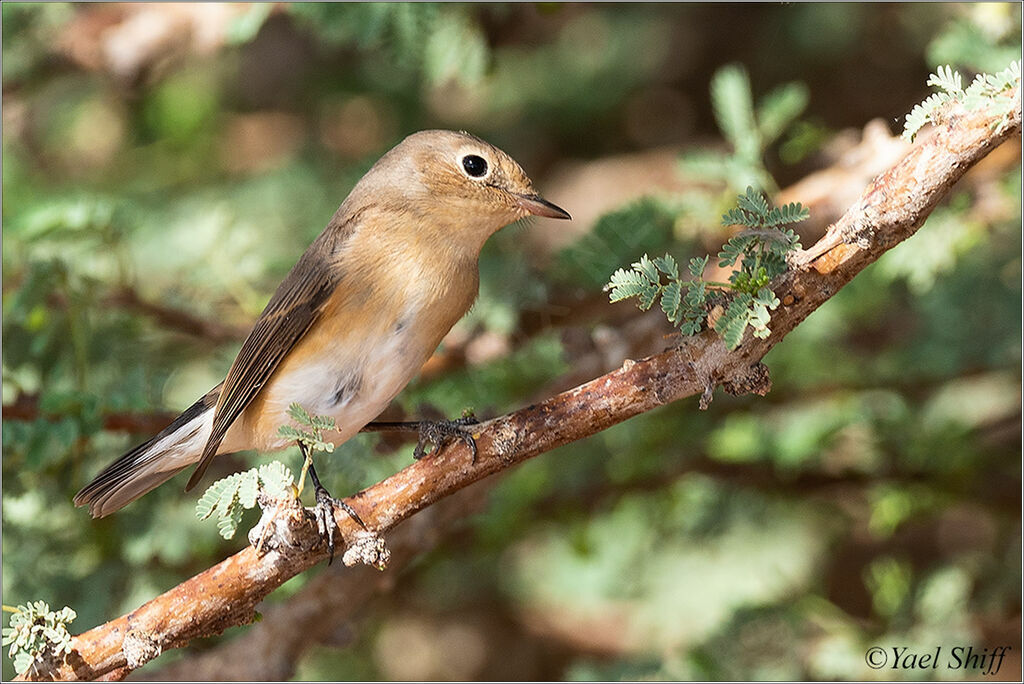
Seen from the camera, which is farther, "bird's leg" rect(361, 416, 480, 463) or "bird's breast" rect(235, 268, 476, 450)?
"bird's breast" rect(235, 268, 476, 450)

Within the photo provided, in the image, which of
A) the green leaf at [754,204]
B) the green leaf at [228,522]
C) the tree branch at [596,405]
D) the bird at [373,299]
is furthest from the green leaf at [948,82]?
the green leaf at [228,522]

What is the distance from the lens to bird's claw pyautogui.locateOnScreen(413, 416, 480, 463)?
7.42 ft

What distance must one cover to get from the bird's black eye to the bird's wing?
0.38 metres

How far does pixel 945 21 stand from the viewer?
14.9 feet

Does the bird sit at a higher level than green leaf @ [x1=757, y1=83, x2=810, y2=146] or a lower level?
lower

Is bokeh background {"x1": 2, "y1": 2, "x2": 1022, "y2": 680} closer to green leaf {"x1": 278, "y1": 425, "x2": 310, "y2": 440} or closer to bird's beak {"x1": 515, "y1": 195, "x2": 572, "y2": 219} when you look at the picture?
bird's beak {"x1": 515, "y1": 195, "x2": 572, "y2": 219}

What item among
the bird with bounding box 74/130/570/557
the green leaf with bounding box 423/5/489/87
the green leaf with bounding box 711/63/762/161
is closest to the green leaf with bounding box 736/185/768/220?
the bird with bounding box 74/130/570/557

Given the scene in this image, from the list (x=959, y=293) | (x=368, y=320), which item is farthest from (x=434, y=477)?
(x=959, y=293)

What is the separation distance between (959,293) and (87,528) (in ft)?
10.9

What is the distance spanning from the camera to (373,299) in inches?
105

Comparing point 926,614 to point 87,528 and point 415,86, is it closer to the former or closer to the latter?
point 87,528

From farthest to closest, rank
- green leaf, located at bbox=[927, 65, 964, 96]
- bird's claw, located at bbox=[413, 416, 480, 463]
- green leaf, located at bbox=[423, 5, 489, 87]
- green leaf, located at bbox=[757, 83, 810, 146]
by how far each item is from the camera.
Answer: green leaf, located at bbox=[423, 5, 489, 87] < green leaf, located at bbox=[757, 83, 810, 146] < bird's claw, located at bbox=[413, 416, 480, 463] < green leaf, located at bbox=[927, 65, 964, 96]

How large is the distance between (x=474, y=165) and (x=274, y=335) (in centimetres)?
70

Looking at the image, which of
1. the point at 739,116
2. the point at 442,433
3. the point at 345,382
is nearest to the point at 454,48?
the point at 739,116
